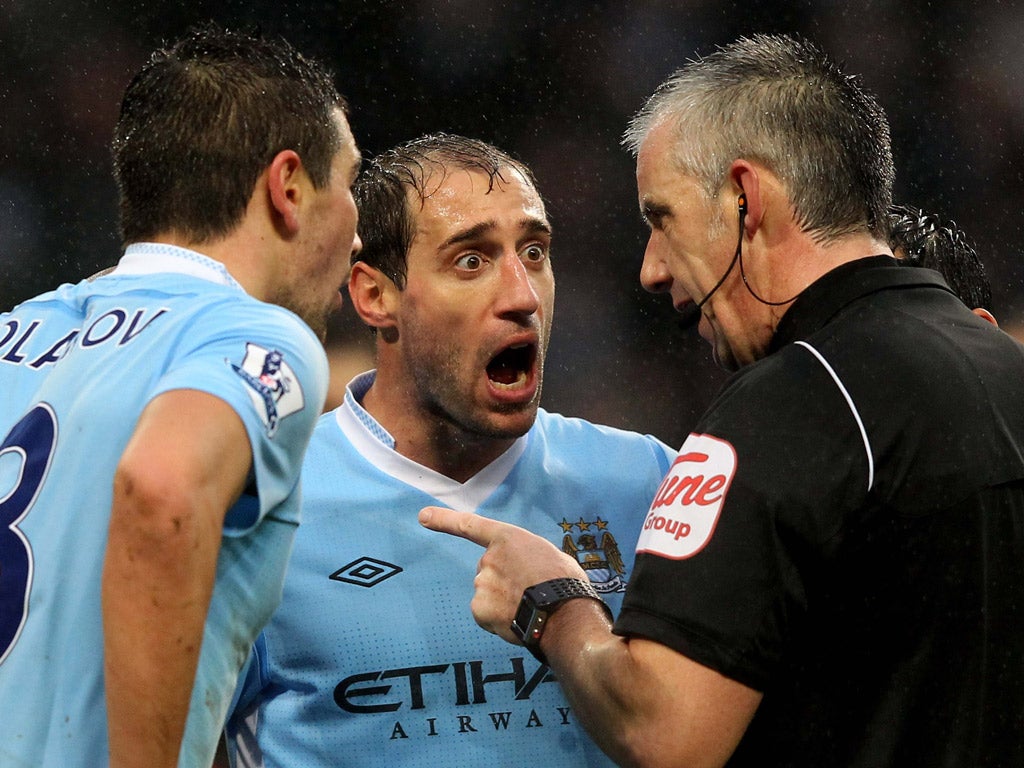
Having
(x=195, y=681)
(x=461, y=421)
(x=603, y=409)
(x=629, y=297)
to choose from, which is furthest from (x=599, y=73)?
(x=195, y=681)

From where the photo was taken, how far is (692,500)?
59.1 inches

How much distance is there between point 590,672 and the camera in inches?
61.4

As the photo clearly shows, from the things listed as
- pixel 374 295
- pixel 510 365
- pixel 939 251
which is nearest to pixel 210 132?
pixel 374 295

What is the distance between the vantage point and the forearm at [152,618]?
119cm

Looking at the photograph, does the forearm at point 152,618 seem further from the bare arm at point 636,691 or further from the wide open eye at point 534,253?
the wide open eye at point 534,253

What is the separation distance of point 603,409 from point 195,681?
3.99 m

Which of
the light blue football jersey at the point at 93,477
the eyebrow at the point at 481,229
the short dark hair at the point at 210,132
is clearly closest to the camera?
the light blue football jersey at the point at 93,477

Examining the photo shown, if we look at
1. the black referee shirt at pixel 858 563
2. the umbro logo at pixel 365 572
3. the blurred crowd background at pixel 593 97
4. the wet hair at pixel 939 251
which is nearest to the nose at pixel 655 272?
the black referee shirt at pixel 858 563

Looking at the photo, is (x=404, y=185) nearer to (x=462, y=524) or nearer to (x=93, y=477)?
(x=462, y=524)

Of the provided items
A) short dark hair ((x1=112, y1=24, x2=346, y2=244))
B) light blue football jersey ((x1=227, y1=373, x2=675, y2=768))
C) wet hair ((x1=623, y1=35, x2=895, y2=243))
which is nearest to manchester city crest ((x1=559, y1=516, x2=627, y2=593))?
light blue football jersey ((x1=227, y1=373, x2=675, y2=768))

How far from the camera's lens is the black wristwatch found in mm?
1696

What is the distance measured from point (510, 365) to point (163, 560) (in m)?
A: 1.43

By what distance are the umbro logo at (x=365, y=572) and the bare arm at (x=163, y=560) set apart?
913 millimetres

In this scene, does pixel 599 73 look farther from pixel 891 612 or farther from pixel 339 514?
pixel 891 612
